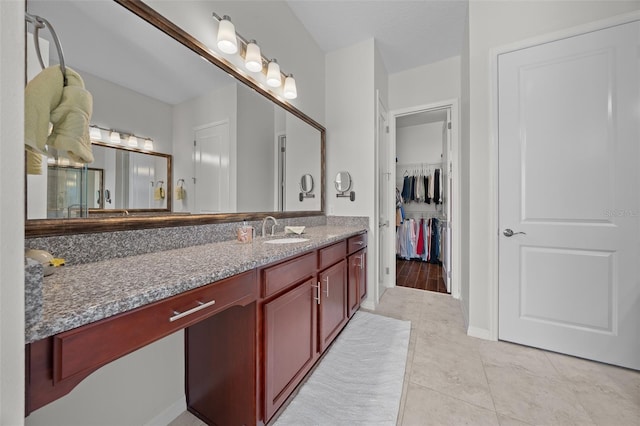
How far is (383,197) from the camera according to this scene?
9.98 feet

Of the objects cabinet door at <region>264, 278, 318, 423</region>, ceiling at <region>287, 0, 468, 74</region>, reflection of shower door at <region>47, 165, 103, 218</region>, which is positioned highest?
ceiling at <region>287, 0, 468, 74</region>

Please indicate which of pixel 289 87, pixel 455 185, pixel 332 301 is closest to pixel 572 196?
pixel 455 185

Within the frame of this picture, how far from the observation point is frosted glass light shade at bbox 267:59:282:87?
190cm

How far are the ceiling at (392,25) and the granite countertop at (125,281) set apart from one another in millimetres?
2297

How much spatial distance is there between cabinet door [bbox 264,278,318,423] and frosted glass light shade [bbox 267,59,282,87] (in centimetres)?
152

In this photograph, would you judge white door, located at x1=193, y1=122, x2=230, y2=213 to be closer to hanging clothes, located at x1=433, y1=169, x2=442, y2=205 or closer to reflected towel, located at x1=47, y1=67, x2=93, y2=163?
reflected towel, located at x1=47, y1=67, x2=93, y2=163

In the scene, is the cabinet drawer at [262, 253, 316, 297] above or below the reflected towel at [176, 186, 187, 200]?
below

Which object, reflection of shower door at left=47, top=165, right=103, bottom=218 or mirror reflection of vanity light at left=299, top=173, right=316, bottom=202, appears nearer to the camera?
reflection of shower door at left=47, top=165, right=103, bottom=218

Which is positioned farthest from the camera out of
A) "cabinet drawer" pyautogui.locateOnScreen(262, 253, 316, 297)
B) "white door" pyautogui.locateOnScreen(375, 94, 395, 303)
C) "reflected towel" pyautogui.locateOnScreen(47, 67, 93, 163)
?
"white door" pyautogui.locateOnScreen(375, 94, 395, 303)

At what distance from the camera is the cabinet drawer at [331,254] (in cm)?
160

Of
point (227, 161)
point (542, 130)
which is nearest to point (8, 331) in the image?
point (227, 161)

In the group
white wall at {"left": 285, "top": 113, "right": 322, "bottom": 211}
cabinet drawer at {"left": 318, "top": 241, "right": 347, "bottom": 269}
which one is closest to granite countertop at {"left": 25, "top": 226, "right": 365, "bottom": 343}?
cabinet drawer at {"left": 318, "top": 241, "right": 347, "bottom": 269}

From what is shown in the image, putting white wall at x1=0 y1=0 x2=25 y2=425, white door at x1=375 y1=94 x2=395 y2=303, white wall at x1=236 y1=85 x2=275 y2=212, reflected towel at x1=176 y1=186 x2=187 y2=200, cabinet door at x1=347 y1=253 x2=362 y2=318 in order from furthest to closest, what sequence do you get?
white door at x1=375 y1=94 x2=395 y2=303
cabinet door at x1=347 y1=253 x2=362 y2=318
white wall at x1=236 y1=85 x2=275 y2=212
reflected towel at x1=176 y1=186 x2=187 y2=200
white wall at x1=0 y1=0 x2=25 y2=425

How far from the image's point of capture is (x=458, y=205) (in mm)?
2891
